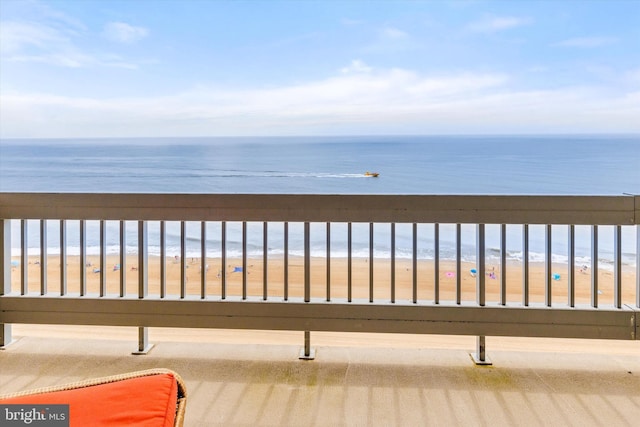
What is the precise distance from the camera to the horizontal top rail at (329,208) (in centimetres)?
204

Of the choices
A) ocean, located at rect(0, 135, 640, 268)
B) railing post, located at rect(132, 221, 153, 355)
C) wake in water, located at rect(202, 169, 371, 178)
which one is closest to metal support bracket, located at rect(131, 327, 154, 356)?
railing post, located at rect(132, 221, 153, 355)

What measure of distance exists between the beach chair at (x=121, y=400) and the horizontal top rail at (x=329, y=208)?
1.33m

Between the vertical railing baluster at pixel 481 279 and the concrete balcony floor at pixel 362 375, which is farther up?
the vertical railing baluster at pixel 481 279

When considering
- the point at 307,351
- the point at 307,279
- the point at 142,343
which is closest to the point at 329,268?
the point at 307,279

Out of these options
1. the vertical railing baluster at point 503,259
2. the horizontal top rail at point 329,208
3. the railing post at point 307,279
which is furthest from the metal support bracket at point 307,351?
the vertical railing baluster at point 503,259

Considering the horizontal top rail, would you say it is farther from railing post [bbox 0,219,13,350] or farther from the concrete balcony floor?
the concrete balcony floor

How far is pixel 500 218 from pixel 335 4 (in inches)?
431

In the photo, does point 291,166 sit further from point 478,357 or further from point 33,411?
point 33,411

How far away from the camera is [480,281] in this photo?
217 cm

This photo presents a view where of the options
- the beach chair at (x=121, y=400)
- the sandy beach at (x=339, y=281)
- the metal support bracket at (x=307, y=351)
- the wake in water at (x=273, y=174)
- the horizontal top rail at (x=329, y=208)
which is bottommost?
the sandy beach at (x=339, y=281)

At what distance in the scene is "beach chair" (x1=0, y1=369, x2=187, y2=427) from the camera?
2.39 ft

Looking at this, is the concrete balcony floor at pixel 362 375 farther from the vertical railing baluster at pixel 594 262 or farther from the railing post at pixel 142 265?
the vertical railing baluster at pixel 594 262

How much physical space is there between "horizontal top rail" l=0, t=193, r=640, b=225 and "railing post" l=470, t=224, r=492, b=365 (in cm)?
10

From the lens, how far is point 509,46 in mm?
12984
